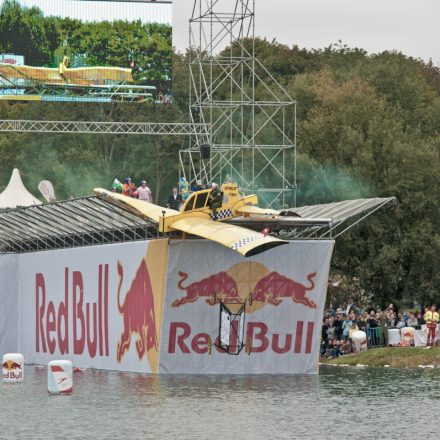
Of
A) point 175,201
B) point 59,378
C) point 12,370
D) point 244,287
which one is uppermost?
point 175,201

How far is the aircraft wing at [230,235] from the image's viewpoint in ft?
127

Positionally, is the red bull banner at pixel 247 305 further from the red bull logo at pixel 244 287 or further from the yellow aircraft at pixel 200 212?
the yellow aircraft at pixel 200 212

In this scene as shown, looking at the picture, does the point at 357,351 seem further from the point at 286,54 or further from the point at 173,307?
the point at 286,54

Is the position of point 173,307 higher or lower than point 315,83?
lower

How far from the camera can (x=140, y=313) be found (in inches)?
1778

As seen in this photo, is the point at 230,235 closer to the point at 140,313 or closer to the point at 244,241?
the point at 244,241

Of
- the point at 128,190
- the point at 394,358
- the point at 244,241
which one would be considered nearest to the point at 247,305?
the point at 244,241

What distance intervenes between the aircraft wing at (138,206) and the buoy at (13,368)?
5156 millimetres

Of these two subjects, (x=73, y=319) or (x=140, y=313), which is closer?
(x=140, y=313)

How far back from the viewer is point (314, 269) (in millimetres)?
44938

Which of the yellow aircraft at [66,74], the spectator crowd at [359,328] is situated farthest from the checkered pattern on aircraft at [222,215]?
the yellow aircraft at [66,74]

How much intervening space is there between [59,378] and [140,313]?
6.48m

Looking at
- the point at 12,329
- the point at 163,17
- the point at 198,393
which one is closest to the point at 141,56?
the point at 163,17

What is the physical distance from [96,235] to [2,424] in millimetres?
18328
